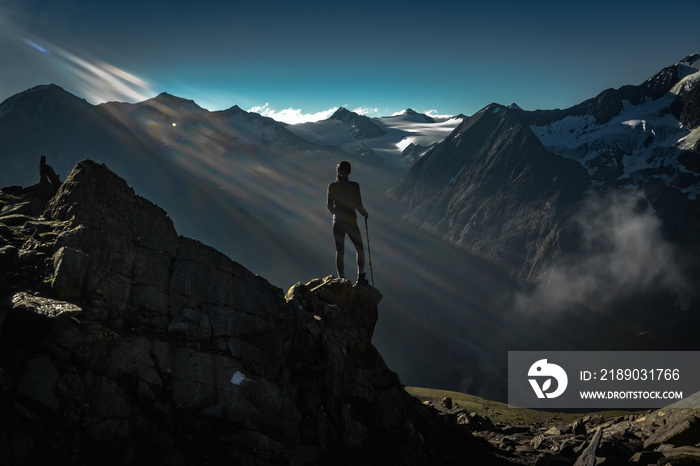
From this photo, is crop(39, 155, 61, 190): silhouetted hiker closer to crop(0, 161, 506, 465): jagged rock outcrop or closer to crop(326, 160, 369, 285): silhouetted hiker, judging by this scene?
crop(0, 161, 506, 465): jagged rock outcrop

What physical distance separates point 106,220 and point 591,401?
15766 cm

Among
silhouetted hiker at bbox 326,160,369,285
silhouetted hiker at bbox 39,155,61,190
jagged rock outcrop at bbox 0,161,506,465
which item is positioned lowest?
jagged rock outcrop at bbox 0,161,506,465

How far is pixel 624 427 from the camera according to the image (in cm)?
1961

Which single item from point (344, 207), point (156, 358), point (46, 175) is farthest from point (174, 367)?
point (46, 175)

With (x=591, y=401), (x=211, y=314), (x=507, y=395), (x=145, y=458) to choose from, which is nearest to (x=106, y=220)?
(x=211, y=314)

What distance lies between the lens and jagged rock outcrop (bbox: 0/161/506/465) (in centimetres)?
995

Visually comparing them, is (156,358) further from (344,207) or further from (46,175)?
(344,207)

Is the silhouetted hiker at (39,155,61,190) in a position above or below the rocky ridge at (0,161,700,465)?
above

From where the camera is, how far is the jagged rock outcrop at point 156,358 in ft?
32.7

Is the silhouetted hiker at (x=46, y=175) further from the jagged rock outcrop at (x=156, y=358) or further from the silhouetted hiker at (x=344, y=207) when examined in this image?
the silhouetted hiker at (x=344, y=207)

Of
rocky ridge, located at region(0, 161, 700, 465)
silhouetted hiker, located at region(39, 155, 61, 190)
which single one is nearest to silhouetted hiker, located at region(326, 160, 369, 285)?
rocky ridge, located at region(0, 161, 700, 465)

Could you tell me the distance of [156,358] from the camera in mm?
11930

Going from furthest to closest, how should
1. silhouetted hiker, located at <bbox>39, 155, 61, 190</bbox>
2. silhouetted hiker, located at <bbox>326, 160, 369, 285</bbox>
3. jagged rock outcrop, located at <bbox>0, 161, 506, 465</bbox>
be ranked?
silhouetted hiker, located at <bbox>326, 160, 369, 285</bbox>, silhouetted hiker, located at <bbox>39, 155, 61, 190</bbox>, jagged rock outcrop, located at <bbox>0, 161, 506, 465</bbox>

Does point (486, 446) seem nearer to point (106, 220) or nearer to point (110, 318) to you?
point (110, 318)
